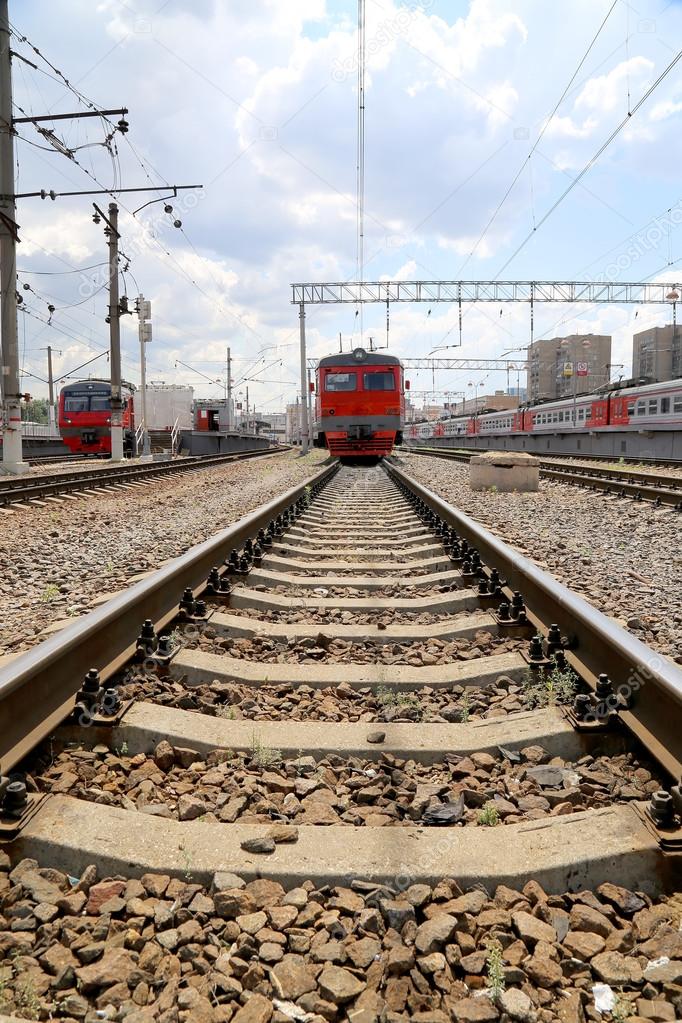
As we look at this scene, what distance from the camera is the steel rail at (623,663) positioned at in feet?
7.29

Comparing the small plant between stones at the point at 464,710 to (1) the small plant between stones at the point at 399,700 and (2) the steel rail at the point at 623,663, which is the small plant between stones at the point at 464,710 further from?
(2) the steel rail at the point at 623,663

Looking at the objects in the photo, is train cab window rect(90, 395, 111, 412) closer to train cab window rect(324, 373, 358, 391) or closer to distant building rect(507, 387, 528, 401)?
train cab window rect(324, 373, 358, 391)

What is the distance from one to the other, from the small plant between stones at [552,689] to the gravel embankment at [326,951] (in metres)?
1.08

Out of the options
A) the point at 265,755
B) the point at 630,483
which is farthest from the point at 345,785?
the point at 630,483

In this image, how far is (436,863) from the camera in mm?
1886

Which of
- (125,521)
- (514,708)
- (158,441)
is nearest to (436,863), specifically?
(514,708)

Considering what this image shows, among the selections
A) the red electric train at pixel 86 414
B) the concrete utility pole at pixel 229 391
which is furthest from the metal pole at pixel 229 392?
the red electric train at pixel 86 414

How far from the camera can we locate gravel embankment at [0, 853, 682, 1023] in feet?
4.86

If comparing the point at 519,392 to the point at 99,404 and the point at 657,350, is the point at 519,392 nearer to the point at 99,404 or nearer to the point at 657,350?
the point at 657,350

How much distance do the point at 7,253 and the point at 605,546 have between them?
49.5ft

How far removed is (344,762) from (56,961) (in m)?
1.12

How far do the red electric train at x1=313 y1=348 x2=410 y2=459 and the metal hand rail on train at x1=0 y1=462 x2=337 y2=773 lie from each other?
15.9 meters

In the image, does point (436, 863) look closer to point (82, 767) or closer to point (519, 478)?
point (82, 767)

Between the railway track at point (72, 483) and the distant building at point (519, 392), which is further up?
the distant building at point (519, 392)
